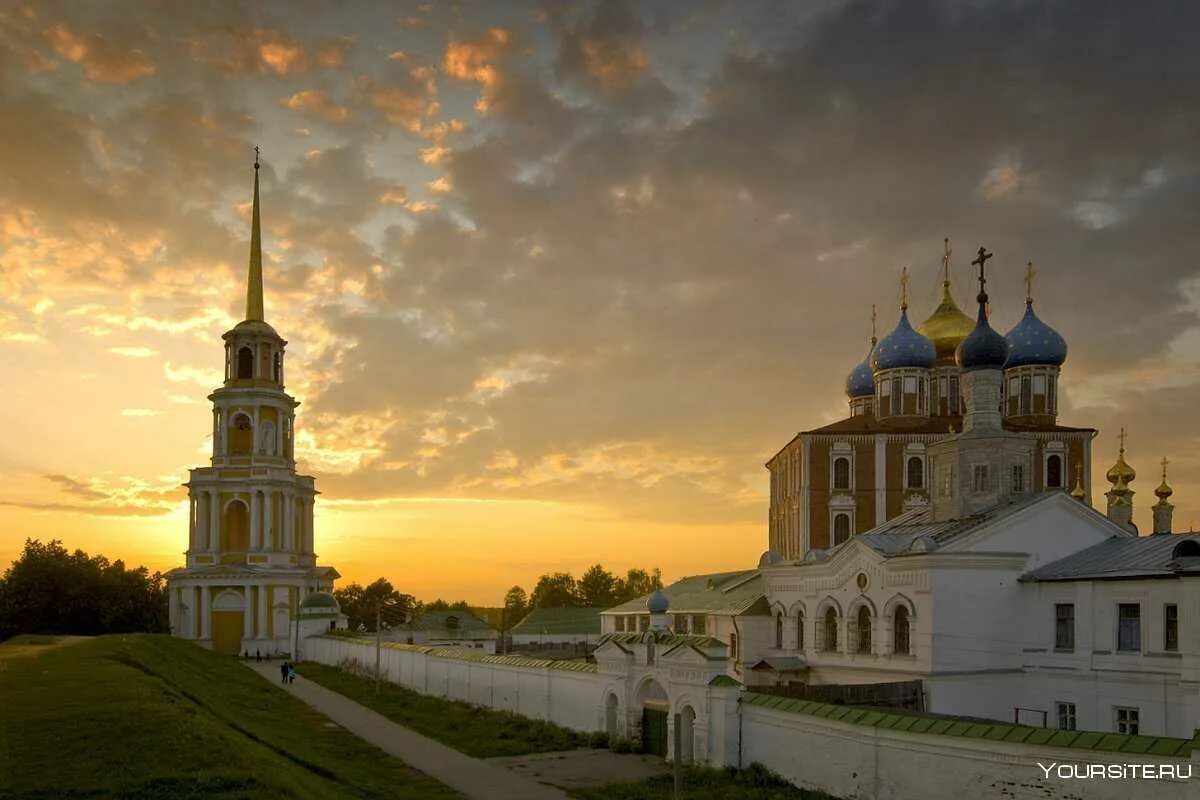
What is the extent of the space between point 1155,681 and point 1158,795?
1258 centimetres

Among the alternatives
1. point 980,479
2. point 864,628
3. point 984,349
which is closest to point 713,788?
point 864,628

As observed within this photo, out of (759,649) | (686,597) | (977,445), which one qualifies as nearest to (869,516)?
(686,597)

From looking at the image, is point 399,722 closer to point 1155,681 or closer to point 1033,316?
point 1155,681

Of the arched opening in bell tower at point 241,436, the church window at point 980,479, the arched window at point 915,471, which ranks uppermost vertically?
the arched opening in bell tower at point 241,436

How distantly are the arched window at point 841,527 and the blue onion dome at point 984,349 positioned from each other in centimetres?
2084

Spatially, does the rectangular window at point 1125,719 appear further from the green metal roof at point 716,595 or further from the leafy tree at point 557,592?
the leafy tree at point 557,592

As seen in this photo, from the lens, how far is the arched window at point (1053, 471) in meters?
54.0

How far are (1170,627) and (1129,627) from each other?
1282 millimetres

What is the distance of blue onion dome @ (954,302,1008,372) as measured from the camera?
34.4m

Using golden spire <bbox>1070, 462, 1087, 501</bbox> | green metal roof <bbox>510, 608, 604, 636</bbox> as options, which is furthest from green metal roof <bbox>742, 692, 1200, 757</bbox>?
green metal roof <bbox>510, 608, 604, 636</bbox>

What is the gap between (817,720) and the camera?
2156cm

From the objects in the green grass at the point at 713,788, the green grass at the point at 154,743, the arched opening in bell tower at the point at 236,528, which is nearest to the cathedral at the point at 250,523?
the arched opening in bell tower at the point at 236,528

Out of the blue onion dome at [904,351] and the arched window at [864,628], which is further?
the blue onion dome at [904,351]

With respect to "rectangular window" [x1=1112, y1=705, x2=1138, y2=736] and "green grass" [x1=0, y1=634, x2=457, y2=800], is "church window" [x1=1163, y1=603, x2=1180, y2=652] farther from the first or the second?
"green grass" [x1=0, y1=634, x2=457, y2=800]
